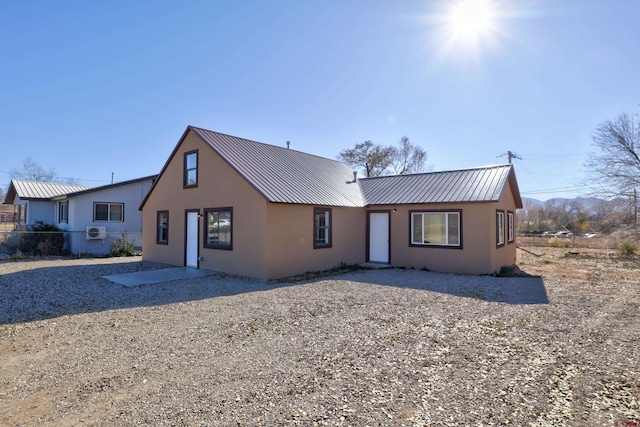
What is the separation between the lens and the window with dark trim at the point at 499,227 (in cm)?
1289

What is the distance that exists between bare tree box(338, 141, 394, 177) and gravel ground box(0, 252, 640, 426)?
25.9 metres

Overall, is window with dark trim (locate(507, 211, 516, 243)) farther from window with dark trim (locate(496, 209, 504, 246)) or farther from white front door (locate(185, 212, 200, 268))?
white front door (locate(185, 212, 200, 268))

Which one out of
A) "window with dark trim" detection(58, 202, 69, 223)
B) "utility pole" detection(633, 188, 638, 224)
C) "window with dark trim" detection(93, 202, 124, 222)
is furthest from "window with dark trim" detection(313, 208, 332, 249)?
"utility pole" detection(633, 188, 638, 224)

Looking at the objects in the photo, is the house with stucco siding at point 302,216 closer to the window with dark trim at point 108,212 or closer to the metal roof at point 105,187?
the metal roof at point 105,187

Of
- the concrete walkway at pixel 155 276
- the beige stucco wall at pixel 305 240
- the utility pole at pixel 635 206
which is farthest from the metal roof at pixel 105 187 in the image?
the utility pole at pixel 635 206

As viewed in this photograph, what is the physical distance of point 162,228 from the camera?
14953mm

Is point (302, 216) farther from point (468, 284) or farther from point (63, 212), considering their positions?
point (63, 212)

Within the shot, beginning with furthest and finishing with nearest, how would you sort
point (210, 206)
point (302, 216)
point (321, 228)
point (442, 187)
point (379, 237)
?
point (379, 237) < point (442, 187) < point (321, 228) < point (210, 206) < point (302, 216)

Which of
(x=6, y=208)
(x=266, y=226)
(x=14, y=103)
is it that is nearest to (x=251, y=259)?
(x=266, y=226)

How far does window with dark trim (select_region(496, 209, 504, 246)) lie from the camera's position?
12891mm

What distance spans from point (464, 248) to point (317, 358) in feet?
30.7

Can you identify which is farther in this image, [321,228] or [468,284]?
[321,228]

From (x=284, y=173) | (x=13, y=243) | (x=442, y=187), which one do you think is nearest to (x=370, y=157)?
(x=442, y=187)

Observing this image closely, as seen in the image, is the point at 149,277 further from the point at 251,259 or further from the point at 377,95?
the point at 377,95
